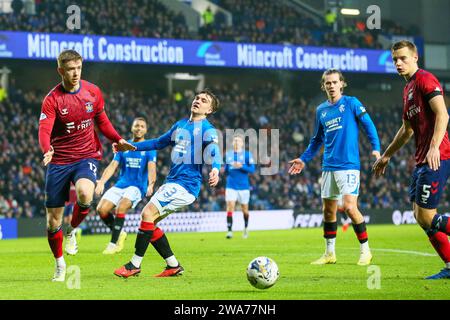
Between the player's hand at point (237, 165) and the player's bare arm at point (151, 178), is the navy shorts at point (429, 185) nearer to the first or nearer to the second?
the player's bare arm at point (151, 178)

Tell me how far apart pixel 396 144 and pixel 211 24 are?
2760cm

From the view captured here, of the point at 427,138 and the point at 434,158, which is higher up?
the point at 427,138

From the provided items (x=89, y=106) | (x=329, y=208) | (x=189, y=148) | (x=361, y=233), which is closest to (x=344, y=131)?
(x=329, y=208)

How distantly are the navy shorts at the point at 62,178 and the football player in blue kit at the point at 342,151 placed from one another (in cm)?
320

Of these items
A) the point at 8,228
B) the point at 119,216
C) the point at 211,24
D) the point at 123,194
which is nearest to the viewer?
the point at 119,216

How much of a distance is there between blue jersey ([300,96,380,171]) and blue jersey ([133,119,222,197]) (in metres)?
2.28

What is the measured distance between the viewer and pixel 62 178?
10.2 meters

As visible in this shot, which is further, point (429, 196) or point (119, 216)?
point (119, 216)

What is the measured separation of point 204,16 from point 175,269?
1110 inches

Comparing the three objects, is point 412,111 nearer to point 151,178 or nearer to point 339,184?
point 339,184

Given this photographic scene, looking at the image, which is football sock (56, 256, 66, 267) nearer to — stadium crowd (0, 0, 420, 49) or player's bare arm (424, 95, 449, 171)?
player's bare arm (424, 95, 449, 171)

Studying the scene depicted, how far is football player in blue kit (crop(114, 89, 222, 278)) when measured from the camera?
1016 centimetres
